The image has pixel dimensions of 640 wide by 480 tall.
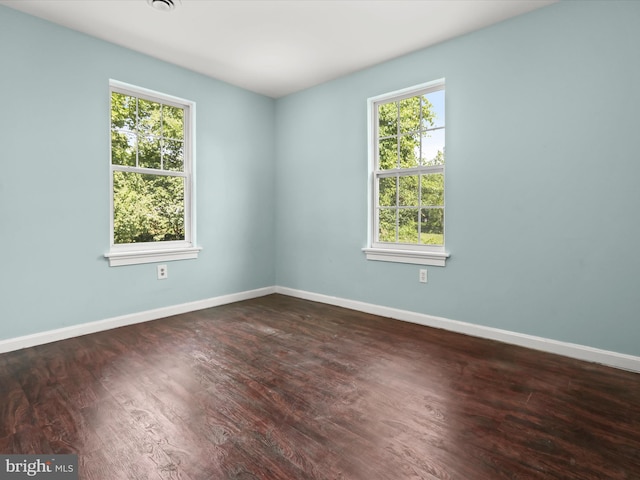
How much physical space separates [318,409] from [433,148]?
110 inches

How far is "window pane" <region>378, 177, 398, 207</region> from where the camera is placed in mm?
3994

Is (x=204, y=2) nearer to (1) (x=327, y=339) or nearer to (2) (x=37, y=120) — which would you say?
(2) (x=37, y=120)

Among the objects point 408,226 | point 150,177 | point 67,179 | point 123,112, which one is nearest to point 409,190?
point 408,226

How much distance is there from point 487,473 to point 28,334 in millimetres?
3549

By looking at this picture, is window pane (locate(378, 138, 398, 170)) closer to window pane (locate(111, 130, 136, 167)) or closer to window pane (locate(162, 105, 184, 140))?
window pane (locate(162, 105, 184, 140))

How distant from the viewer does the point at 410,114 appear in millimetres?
3822

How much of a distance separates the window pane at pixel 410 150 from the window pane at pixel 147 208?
260 cm

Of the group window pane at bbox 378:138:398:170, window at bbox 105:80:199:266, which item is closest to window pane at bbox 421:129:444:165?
window pane at bbox 378:138:398:170

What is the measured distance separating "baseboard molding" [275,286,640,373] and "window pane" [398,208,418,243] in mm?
797

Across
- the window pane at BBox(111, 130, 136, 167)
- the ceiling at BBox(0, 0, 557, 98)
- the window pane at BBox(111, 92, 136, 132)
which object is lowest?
the window pane at BBox(111, 130, 136, 167)

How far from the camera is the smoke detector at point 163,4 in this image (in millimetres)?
2795

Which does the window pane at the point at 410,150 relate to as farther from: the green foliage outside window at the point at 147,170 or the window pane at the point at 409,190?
the green foliage outside window at the point at 147,170

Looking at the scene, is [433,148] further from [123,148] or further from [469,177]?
[123,148]

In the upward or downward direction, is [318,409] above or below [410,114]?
below
